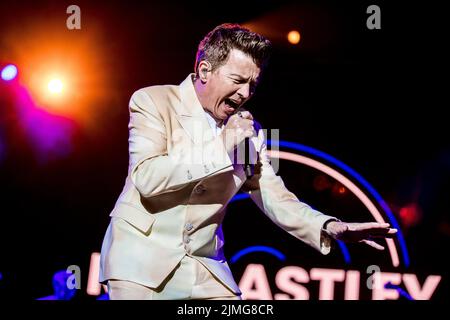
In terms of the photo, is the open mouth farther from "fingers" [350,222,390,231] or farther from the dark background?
the dark background

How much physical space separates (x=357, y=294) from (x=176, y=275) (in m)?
4.02

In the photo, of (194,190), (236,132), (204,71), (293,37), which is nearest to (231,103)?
(204,71)

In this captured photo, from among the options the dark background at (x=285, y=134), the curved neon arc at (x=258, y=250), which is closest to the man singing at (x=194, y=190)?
the dark background at (x=285, y=134)

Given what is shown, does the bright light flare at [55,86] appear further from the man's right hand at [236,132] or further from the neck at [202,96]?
the man's right hand at [236,132]

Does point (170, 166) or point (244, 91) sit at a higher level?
point (244, 91)

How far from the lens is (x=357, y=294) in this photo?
224 inches

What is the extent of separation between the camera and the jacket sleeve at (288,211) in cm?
227

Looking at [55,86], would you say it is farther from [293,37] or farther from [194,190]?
[194,190]

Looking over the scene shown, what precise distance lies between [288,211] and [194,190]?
1.51 ft

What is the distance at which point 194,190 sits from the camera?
2.15 m

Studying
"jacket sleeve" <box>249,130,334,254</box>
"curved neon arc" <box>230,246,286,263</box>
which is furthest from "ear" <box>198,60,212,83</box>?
"curved neon arc" <box>230,246,286,263</box>
